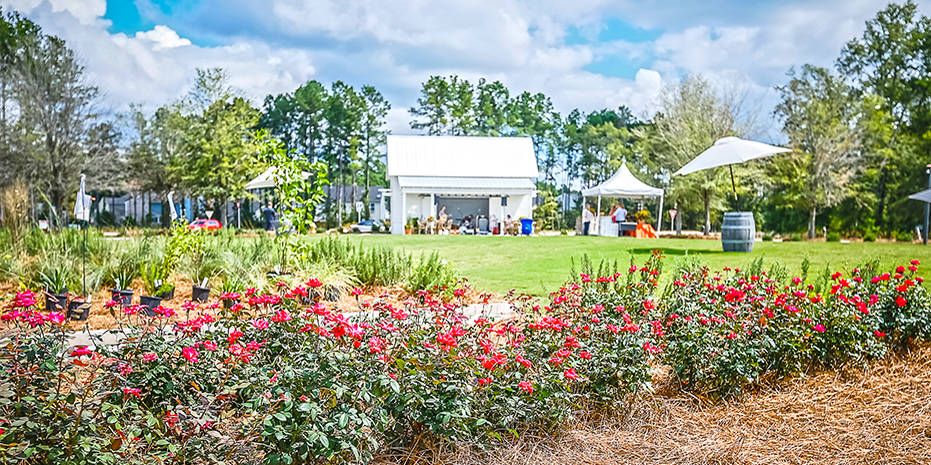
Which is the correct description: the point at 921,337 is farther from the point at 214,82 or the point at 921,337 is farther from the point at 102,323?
the point at 214,82

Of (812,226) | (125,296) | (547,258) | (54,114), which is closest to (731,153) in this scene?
(547,258)

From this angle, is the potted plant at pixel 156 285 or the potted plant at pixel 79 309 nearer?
the potted plant at pixel 79 309

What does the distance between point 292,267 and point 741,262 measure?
7.40 meters

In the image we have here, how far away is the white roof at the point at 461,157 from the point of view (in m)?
27.0

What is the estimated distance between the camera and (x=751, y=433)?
2984 mm

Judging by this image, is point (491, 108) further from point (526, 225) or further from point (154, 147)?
point (154, 147)

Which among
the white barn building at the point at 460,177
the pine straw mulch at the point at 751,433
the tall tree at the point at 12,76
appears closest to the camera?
the pine straw mulch at the point at 751,433

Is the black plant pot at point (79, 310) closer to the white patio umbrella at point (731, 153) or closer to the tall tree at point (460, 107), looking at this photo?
the white patio umbrella at point (731, 153)

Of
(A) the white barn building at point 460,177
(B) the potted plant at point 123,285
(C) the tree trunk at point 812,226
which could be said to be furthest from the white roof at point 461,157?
(B) the potted plant at point 123,285

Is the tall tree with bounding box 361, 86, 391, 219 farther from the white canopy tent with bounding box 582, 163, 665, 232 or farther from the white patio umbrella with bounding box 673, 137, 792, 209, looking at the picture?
the white patio umbrella with bounding box 673, 137, 792, 209

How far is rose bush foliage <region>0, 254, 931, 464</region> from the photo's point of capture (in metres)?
1.98

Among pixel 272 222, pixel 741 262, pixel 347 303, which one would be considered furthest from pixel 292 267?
pixel 272 222

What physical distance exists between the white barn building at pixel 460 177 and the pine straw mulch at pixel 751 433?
21.5 metres

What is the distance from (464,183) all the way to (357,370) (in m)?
23.7
